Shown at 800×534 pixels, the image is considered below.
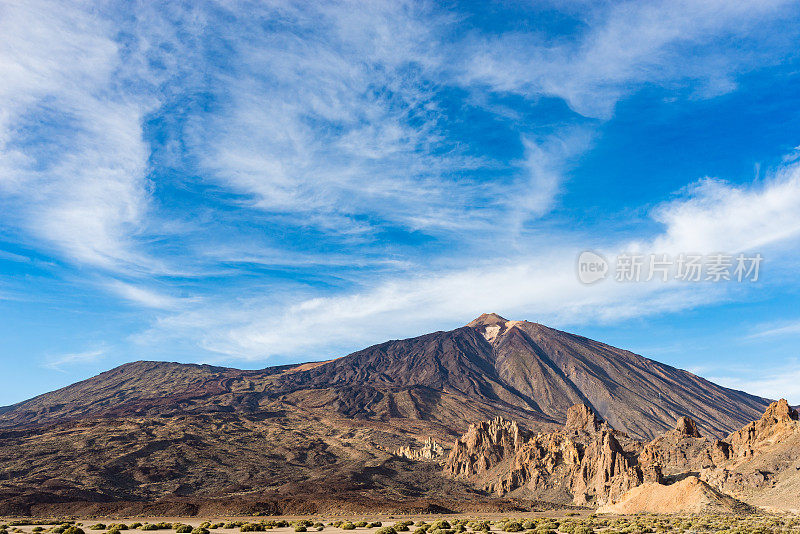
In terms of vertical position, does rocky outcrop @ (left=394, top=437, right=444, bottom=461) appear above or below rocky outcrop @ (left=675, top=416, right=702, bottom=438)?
below

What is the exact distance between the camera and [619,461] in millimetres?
92188

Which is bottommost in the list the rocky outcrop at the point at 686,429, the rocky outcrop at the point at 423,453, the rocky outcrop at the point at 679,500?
the rocky outcrop at the point at 423,453

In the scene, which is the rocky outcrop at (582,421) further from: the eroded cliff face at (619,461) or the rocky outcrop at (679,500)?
the rocky outcrop at (679,500)

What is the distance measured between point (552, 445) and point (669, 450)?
23445 mm

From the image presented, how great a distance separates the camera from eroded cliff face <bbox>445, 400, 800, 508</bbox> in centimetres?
7344

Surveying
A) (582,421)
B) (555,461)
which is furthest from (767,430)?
(582,421)

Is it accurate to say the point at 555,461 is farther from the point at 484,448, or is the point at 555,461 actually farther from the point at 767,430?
the point at 767,430

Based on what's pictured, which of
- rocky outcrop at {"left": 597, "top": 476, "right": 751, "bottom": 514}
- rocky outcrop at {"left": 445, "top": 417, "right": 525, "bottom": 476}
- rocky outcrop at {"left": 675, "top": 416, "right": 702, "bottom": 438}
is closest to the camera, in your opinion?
rocky outcrop at {"left": 597, "top": 476, "right": 751, "bottom": 514}

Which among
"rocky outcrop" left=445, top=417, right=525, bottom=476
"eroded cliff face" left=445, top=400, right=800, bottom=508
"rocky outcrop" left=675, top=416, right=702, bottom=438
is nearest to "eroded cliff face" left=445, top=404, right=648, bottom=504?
"rocky outcrop" left=445, top=417, right=525, bottom=476

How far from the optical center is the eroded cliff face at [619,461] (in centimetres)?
7344

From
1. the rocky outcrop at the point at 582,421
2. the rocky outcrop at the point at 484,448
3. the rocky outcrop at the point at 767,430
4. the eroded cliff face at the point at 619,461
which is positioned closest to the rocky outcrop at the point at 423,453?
the rocky outcrop at the point at 484,448

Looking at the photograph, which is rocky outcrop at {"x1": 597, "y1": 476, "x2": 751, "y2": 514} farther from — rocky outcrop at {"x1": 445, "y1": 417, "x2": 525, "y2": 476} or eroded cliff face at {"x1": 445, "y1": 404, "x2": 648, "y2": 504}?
rocky outcrop at {"x1": 445, "y1": 417, "x2": 525, "y2": 476}

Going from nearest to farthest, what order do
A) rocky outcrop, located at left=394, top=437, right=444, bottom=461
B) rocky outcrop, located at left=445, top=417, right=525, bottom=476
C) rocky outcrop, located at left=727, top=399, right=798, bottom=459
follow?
rocky outcrop, located at left=727, top=399, right=798, bottom=459
rocky outcrop, located at left=445, top=417, right=525, bottom=476
rocky outcrop, located at left=394, top=437, right=444, bottom=461

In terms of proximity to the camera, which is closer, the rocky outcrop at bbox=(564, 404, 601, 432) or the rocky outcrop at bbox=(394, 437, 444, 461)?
the rocky outcrop at bbox=(564, 404, 601, 432)
